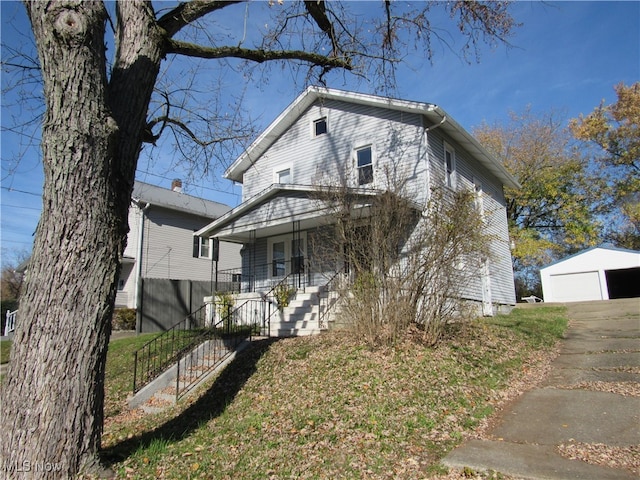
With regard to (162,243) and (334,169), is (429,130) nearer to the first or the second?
(334,169)

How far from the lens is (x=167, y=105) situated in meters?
7.81

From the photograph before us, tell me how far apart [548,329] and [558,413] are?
641 cm

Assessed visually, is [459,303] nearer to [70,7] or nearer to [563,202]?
[70,7]

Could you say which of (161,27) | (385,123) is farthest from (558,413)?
(385,123)

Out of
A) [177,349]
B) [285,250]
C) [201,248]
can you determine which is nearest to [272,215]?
[285,250]

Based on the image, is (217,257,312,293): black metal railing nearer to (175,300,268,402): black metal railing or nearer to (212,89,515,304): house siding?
(212,89,515,304): house siding

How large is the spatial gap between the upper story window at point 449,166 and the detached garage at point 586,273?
11871 millimetres

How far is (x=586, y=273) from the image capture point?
2217cm

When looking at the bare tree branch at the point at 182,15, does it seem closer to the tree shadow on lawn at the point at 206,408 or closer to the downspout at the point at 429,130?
the tree shadow on lawn at the point at 206,408

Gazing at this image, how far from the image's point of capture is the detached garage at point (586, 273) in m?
21.3

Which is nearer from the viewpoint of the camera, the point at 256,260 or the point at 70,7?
the point at 70,7

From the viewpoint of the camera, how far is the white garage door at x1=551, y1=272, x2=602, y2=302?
862 inches

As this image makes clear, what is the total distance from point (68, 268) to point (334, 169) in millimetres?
11868

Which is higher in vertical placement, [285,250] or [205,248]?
[205,248]
